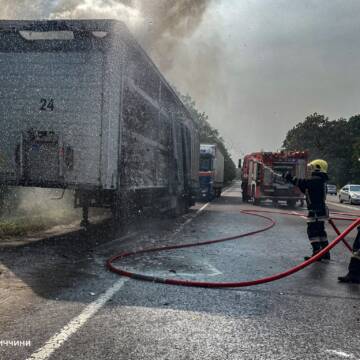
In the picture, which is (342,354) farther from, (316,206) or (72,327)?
(316,206)

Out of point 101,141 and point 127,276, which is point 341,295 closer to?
point 127,276

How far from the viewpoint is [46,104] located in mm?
8508

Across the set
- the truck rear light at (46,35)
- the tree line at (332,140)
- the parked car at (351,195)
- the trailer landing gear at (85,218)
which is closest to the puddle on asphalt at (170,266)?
the trailer landing gear at (85,218)

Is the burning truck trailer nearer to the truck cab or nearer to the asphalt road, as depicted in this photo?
the asphalt road

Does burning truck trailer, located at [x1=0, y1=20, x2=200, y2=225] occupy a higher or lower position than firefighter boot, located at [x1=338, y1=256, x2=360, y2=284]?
higher

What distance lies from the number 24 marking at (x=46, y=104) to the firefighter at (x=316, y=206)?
435cm

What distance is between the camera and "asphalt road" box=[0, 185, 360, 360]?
3582mm

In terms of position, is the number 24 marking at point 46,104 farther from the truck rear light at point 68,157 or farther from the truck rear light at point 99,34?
the truck rear light at point 99,34

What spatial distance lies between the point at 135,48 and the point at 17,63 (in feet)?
7.17

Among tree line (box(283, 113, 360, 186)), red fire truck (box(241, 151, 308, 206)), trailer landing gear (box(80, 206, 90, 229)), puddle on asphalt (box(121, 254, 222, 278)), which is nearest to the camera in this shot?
puddle on asphalt (box(121, 254, 222, 278))

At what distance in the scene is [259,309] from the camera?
4734 mm

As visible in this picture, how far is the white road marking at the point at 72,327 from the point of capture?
3391mm

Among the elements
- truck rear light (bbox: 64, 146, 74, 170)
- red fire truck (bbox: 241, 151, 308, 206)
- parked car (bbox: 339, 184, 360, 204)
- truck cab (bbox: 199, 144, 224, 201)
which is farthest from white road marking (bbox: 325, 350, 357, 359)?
parked car (bbox: 339, 184, 360, 204)

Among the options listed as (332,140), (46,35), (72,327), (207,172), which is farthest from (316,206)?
(332,140)
